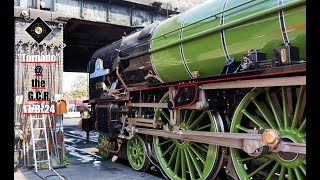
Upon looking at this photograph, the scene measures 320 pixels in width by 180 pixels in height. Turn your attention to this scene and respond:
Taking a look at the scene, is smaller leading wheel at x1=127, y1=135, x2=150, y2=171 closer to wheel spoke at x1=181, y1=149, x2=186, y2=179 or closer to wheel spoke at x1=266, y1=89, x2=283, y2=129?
wheel spoke at x1=181, y1=149, x2=186, y2=179

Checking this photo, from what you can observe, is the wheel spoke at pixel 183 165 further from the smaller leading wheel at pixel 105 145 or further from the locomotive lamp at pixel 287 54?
the smaller leading wheel at pixel 105 145

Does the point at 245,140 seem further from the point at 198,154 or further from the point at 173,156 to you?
the point at 173,156

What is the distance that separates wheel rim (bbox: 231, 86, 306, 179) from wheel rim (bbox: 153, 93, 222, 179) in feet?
1.37

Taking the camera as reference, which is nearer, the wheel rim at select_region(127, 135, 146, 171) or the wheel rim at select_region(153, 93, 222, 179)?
the wheel rim at select_region(153, 93, 222, 179)

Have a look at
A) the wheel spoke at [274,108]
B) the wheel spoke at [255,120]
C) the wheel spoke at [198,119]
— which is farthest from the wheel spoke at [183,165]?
the wheel spoke at [274,108]

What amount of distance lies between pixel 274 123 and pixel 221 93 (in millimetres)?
910

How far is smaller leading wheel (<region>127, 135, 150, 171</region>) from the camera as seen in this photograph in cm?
611

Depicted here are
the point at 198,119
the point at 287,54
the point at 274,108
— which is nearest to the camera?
the point at 287,54

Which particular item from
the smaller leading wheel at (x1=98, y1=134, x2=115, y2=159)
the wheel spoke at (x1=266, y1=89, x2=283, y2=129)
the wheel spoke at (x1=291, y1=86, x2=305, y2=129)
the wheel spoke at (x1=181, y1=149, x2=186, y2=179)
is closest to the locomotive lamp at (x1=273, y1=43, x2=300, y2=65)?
the wheel spoke at (x1=291, y1=86, x2=305, y2=129)

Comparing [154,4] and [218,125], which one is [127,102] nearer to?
[218,125]

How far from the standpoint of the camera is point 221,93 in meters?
4.37

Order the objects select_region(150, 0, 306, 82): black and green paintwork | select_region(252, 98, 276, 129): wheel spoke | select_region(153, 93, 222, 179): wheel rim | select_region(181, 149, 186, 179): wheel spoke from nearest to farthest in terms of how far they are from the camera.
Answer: select_region(150, 0, 306, 82): black and green paintwork, select_region(252, 98, 276, 129): wheel spoke, select_region(153, 93, 222, 179): wheel rim, select_region(181, 149, 186, 179): wheel spoke

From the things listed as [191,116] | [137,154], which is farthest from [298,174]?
[137,154]

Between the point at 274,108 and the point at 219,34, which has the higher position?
the point at 219,34
